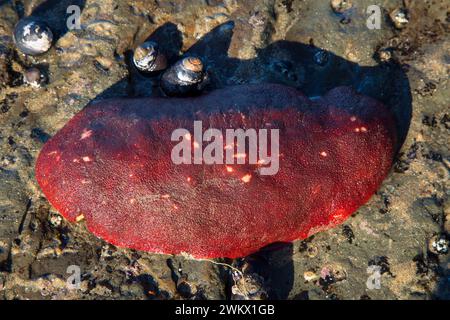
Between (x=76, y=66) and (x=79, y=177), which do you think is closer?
(x=79, y=177)

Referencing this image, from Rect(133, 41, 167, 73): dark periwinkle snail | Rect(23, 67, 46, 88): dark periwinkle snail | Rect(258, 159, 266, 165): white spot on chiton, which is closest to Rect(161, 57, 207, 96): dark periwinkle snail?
Rect(133, 41, 167, 73): dark periwinkle snail

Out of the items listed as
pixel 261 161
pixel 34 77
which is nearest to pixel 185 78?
pixel 261 161

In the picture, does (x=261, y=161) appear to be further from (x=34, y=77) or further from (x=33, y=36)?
(x=33, y=36)

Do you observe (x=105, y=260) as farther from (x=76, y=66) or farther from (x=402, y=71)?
(x=402, y=71)

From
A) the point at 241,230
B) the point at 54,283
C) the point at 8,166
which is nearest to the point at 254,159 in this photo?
the point at 241,230

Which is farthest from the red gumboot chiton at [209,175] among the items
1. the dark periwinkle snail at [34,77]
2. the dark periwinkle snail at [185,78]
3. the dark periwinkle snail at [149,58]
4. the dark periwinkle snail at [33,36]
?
the dark periwinkle snail at [33,36]
